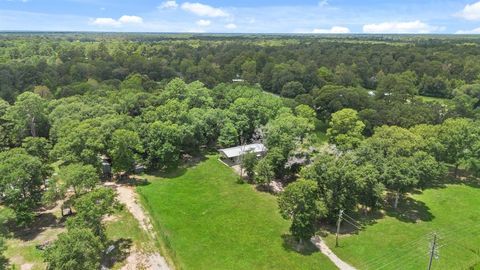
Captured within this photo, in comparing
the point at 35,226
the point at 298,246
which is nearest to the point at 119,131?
the point at 35,226

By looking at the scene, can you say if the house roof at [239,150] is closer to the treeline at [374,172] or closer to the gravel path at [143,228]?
the treeline at [374,172]

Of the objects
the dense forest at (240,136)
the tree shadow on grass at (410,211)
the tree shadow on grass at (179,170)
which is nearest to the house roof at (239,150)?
the dense forest at (240,136)

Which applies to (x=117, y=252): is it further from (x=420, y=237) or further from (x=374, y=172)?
(x=420, y=237)

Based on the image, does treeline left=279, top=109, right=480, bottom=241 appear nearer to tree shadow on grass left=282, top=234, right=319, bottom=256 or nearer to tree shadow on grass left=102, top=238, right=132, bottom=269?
tree shadow on grass left=282, top=234, right=319, bottom=256

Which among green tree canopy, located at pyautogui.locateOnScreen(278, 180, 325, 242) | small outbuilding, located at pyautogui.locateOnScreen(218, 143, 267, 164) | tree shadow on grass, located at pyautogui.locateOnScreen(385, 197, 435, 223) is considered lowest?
tree shadow on grass, located at pyautogui.locateOnScreen(385, 197, 435, 223)

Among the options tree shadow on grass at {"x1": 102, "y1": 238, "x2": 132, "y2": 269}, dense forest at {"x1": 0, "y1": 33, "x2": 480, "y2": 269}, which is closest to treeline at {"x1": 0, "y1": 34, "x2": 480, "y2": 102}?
dense forest at {"x1": 0, "y1": 33, "x2": 480, "y2": 269}

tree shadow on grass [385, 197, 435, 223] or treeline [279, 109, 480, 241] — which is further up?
treeline [279, 109, 480, 241]

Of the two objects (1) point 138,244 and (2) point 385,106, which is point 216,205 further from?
(2) point 385,106

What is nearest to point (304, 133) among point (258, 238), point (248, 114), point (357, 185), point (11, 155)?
point (248, 114)
